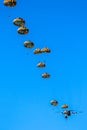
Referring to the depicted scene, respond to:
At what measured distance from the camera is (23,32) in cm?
13162

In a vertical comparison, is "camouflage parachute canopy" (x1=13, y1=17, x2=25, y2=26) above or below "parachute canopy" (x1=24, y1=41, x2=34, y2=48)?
above

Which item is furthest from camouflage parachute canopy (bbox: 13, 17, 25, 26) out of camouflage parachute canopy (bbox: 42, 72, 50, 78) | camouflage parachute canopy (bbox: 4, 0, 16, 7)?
camouflage parachute canopy (bbox: 42, 72, 50, 78)

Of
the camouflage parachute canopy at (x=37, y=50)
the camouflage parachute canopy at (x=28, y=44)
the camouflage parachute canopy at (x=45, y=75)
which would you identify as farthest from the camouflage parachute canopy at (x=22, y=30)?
the camouflage parachute canopy at (x=45, y=75)

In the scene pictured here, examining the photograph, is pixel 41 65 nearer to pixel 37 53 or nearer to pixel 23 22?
pixel 37 53

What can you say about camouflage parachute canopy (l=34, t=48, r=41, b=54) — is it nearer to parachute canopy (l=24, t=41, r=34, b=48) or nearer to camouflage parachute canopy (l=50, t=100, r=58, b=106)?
parachute canopy (l=24, t=41, r=34, b=48)

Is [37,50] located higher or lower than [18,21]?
higher

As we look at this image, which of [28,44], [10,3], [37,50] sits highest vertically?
[37,50]

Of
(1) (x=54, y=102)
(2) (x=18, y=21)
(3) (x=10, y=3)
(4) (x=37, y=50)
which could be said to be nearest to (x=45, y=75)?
(4) (x=37, y=50)

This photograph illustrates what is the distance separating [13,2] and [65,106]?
38.8m

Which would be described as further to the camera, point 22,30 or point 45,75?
point 45,75

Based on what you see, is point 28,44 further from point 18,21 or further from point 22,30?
point 18,21

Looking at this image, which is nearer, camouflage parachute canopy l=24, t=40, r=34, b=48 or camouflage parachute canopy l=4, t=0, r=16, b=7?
camouflage parachute canopy l=4, t=0, r=16, b=7

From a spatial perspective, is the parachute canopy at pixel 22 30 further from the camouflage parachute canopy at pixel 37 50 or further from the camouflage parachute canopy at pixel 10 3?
the camouflage parachute canopy at pixel 37 50

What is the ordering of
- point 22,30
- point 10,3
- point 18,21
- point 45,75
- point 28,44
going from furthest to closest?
point 45,75
point 28,44
point 22,30
point 18,21
point 10,3
